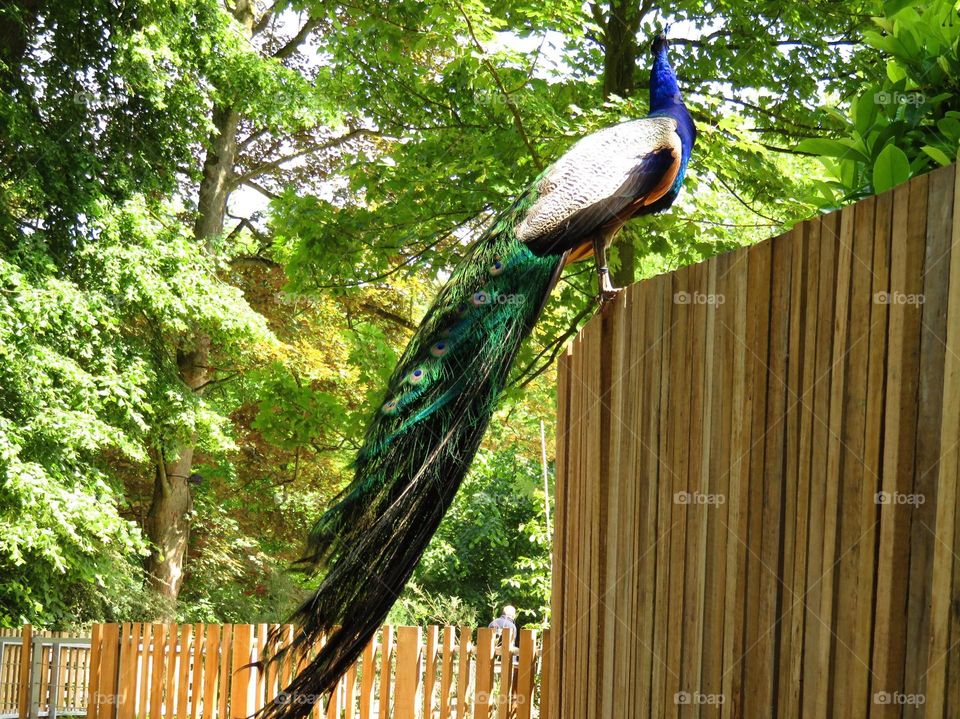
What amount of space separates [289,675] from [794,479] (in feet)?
17.6

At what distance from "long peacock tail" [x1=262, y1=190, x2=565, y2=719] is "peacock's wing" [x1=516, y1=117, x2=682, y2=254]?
117 mm

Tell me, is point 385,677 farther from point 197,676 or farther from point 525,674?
point 197,676

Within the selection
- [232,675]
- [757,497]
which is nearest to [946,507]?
[757,497]

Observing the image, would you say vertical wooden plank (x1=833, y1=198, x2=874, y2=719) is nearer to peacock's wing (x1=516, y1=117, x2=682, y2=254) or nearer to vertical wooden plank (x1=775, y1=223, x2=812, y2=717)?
vertical wooden plank (x1=775, y1=223, x2=812, y2=717)

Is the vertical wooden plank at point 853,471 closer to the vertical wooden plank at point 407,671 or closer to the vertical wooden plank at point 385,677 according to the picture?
the vertical wooden plank at point 407,671

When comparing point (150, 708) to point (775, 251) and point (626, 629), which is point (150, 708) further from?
point (775, 251)

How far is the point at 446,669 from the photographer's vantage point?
18.7 feet

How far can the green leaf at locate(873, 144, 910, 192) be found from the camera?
2262mm

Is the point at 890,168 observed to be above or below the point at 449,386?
above

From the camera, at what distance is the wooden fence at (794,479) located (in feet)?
5.68

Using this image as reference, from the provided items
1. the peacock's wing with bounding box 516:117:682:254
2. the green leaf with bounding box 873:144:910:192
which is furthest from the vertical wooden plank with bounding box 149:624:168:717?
the green leaf with bounding box 873:144:910:192

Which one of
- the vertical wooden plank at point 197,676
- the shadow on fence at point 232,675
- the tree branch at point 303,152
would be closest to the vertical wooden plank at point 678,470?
the shadow on fence at point 232,675

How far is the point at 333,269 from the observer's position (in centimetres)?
930

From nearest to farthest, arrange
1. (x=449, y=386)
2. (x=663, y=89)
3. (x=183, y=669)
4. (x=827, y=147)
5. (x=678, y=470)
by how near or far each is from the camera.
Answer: (x=827, y=147), (x=678, y=470), (x=449, y=386), (x=663, y=89), (x=183, y=669)
